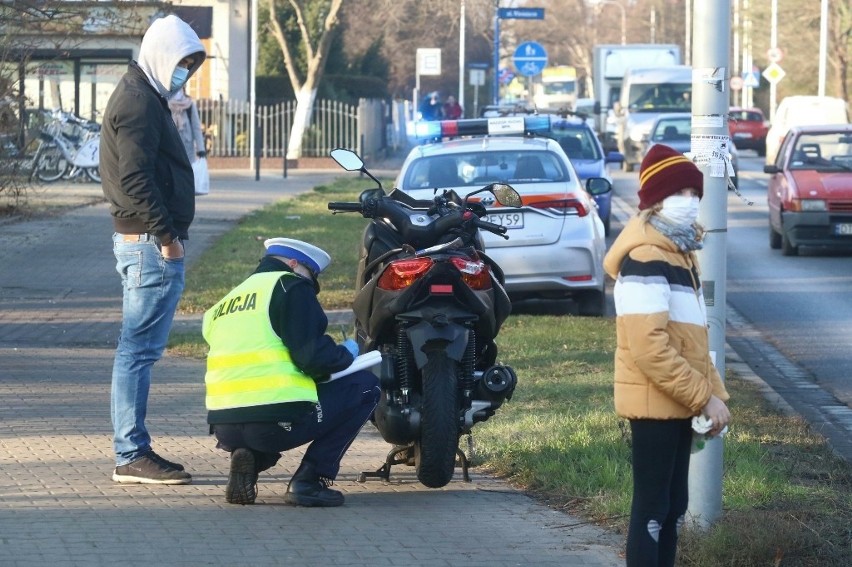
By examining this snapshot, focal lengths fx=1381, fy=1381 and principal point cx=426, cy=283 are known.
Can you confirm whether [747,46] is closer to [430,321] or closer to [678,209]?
[430,321]

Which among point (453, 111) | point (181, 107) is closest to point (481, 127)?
point (181, 107)

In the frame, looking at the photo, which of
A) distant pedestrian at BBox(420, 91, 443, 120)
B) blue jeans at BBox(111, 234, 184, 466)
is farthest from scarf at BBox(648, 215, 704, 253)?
distant pedestrian at BBox(420, 91, 443, 120)

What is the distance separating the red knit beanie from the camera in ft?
15.1

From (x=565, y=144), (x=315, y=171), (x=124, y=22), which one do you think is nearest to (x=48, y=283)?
(x=124, y=22)

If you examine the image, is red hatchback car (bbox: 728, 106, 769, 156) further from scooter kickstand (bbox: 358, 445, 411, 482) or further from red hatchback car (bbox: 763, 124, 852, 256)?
scooter kickstand (bbox: 358, 445, 411, 482)

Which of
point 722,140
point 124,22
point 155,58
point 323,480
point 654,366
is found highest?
point 124,22

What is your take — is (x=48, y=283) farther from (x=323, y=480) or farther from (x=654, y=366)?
(x=654, y=366)

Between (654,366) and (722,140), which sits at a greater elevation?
(722,140)

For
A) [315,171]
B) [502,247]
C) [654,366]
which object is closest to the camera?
[654,366]

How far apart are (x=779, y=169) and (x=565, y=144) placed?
302 centimetres

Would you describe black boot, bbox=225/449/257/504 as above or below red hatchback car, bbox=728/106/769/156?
below

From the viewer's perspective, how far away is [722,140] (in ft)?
18.6

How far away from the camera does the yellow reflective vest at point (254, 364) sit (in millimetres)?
5949

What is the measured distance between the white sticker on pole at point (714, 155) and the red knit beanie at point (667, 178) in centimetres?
96
